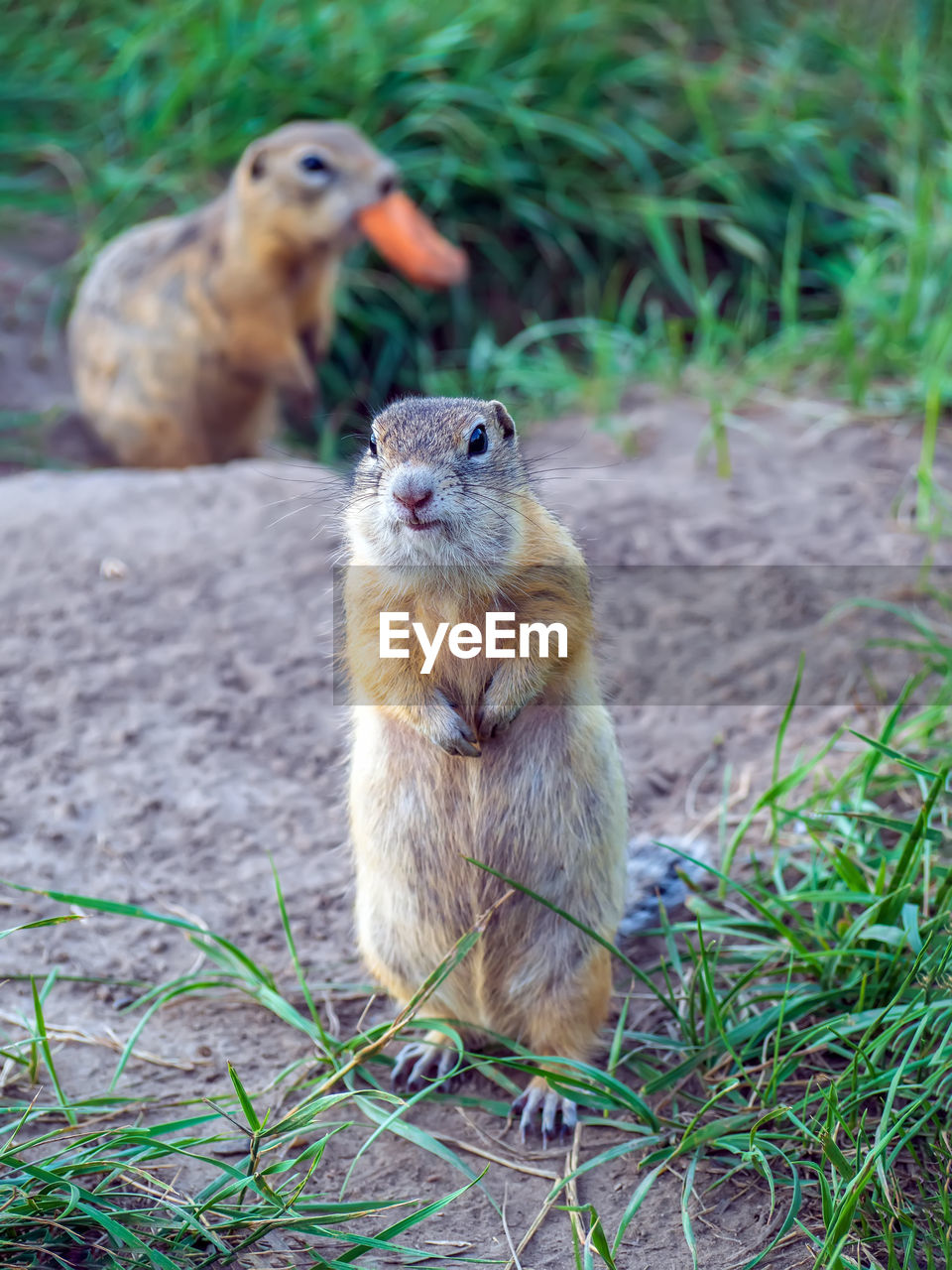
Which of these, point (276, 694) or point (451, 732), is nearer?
point (451, 732)

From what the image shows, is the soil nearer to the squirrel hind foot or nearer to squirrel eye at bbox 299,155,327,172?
the squirrel hind foot

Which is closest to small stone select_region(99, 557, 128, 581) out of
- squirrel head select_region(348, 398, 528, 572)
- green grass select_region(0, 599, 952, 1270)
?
green grass select_region(0, 599, 952, 1270)

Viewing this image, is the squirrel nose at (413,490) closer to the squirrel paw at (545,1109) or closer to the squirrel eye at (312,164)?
the squirrel paw at (545,1109)

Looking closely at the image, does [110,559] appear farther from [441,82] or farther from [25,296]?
[441,82]

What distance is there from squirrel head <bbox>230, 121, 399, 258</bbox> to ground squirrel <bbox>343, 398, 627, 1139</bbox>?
4.03 metres

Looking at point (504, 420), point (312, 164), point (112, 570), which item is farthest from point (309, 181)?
point (504, 420)

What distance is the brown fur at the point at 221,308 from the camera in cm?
654

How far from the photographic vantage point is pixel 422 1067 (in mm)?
3186

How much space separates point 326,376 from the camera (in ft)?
24.8

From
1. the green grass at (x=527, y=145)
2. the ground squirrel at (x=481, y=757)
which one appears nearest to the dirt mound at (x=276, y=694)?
the ground squirrel at (x=481, y=757)

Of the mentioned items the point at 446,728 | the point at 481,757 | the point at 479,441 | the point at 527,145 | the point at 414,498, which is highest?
the point at 527,145

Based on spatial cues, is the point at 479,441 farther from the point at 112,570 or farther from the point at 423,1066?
→ the point at 112,570

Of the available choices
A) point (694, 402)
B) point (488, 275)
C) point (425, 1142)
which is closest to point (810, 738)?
point (425, 1142)

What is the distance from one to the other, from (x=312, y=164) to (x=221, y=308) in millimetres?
949
